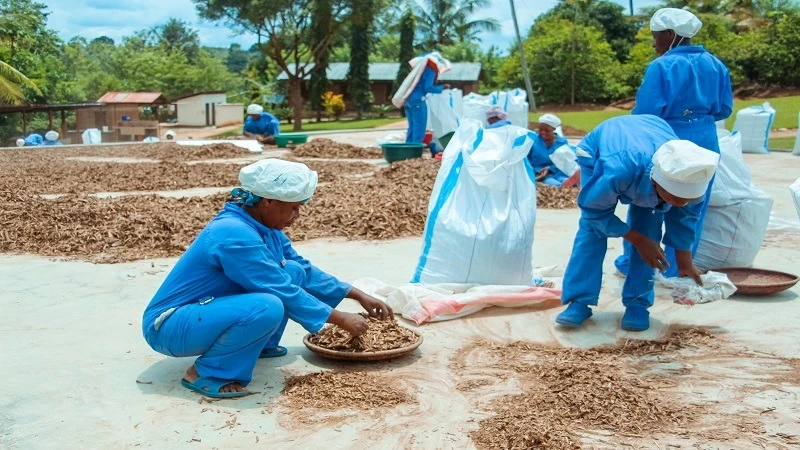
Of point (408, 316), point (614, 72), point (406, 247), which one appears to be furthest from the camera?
point (614, 72)

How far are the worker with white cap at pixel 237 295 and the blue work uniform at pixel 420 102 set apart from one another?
1005 cm

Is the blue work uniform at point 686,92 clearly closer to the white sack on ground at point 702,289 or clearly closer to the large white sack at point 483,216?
the white sack on ground at point 702,289

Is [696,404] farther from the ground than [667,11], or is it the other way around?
[667,11]

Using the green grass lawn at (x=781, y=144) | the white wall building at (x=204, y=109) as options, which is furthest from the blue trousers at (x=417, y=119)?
the white wall building at (x=204, y=109)

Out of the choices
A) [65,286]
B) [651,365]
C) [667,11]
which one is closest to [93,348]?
[65,286]

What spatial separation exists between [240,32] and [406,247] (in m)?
24.9

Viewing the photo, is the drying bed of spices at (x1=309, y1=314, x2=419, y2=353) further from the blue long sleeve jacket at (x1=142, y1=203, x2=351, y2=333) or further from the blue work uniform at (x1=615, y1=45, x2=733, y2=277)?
the blue work uniform at (x1=615, y1=45, x2=733, y2=277)

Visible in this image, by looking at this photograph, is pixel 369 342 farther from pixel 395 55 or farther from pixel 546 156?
pixel 395 55

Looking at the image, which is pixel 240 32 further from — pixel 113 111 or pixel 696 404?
pixel 696 404

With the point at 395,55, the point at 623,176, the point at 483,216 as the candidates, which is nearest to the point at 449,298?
the point at 483,216

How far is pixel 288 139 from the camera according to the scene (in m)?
14.8

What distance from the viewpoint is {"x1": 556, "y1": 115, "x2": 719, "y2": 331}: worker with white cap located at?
3412 millimetres

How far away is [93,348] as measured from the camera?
3.70 m

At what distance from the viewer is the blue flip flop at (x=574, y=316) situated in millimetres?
4109
